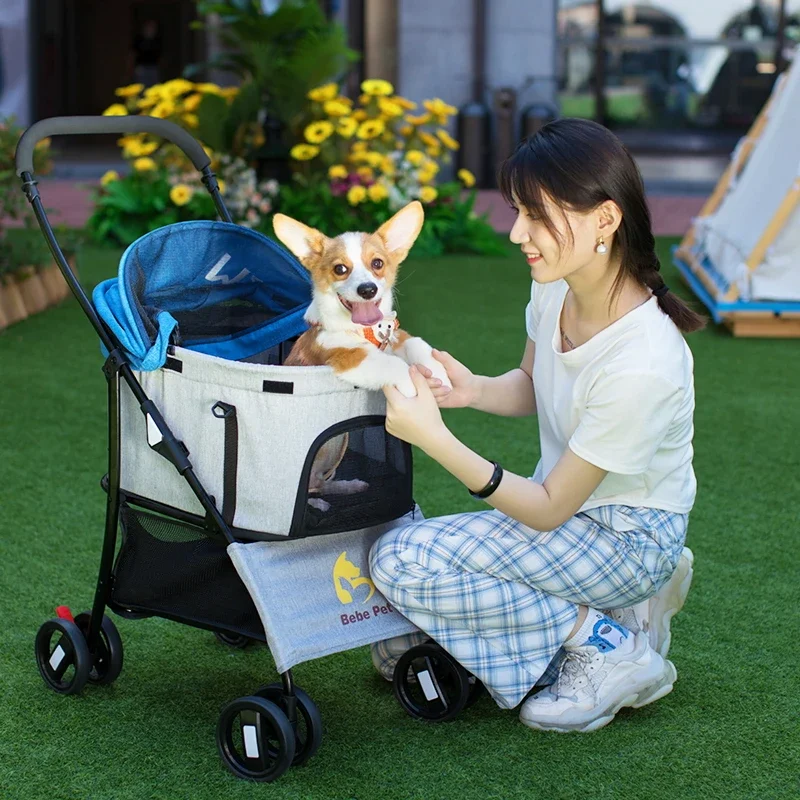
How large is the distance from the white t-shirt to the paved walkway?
18.2 feet

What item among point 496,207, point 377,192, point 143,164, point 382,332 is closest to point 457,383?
point 382,332

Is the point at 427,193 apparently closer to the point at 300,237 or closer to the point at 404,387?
the point at 300,237

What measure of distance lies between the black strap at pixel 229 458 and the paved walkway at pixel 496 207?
5.80 m

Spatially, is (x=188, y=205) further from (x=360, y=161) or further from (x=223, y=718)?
(x=223, y=718)

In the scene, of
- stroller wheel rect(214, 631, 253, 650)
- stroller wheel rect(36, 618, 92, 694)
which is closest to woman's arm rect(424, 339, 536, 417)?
stroller wheel rect(214, 631, 253, 650)

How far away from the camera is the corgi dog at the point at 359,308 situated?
6.14 feet

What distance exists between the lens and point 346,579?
6.66 ft

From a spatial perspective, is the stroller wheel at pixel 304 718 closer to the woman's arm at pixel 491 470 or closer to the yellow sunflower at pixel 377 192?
the woman's arm at pixel 491 470

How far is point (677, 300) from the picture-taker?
2.02 meters

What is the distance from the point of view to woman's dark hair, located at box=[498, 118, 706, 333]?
1.86 m

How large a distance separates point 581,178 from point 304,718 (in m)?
0.93

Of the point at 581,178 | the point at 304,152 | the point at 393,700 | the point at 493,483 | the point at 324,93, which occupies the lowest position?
the point at 393,700

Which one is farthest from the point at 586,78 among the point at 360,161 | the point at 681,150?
the point at 360,161

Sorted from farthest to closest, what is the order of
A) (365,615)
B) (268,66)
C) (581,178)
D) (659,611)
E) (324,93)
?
(268,66) < (324,93) < (659,611) < (365,615) < (581,178)
